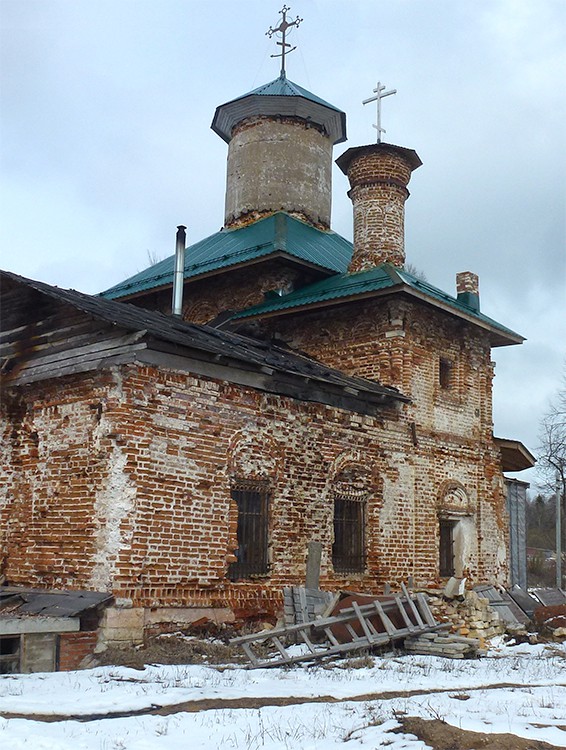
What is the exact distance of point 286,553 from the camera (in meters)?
11.8

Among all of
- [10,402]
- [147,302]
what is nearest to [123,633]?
[10,402]

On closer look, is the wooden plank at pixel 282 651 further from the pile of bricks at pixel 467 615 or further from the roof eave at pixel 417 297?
the roof eave at pixel 417 297

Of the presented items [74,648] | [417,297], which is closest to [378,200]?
[417,297]

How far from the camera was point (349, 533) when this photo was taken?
1326cm

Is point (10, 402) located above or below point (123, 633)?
above

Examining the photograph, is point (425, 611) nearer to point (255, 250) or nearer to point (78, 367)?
point (78, 367)

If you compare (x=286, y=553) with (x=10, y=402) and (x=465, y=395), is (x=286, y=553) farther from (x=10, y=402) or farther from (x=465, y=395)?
(x=465, y=395)

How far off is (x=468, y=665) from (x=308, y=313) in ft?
24.1

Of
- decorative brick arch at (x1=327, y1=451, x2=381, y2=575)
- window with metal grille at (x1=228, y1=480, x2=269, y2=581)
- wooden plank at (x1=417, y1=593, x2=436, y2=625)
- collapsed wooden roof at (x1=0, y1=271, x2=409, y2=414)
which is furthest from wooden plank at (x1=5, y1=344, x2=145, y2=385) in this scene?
wooden plank at (x1=417, y1=593, x2=436, y2=625)

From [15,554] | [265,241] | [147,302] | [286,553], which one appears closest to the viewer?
[15,554]

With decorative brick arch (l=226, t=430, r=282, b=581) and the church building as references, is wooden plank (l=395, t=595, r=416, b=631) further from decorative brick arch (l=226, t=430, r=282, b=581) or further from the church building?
decorative brick arch (l=226, t=430, r=282, b=581)

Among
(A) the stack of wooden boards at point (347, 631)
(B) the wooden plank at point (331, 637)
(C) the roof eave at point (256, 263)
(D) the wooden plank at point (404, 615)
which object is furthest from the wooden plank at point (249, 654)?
(C) the roof eave at point (256, 263)

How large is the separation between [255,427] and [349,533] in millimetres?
2874

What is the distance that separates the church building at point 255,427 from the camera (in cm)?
1001
